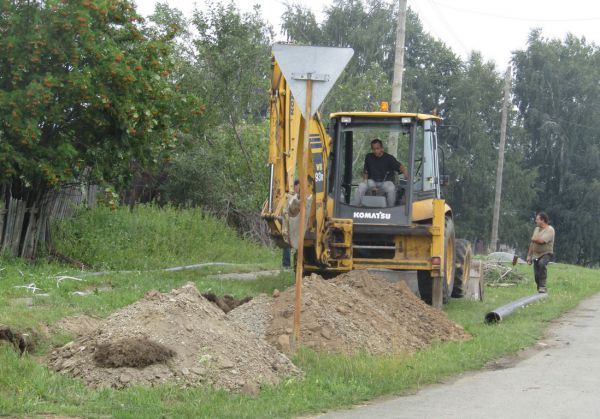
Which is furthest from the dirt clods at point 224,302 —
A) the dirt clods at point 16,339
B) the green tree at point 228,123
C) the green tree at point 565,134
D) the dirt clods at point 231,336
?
the green tree at point 565,134

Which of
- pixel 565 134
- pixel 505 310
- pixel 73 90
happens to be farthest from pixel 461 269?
Answer: pixel 565 134

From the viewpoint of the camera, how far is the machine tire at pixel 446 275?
1659 cm

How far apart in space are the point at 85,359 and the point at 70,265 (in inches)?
421

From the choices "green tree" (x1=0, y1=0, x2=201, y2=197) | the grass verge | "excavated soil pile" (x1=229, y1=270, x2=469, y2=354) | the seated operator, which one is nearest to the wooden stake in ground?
"excavated soil pile" (x1=229, y1=270, x2=469, y2=354)

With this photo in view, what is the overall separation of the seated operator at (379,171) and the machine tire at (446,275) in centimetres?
130

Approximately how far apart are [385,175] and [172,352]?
330 inches

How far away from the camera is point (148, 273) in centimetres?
1838

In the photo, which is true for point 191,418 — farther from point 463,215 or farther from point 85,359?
point 463,215

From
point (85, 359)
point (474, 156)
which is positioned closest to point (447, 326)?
point (85, 359)

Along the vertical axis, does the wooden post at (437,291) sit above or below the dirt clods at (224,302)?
below

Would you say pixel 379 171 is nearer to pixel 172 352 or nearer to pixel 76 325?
pixel 76 325

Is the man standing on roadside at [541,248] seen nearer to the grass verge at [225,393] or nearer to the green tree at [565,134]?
the grass verge at [225,393]

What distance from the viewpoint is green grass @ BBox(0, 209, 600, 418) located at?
26.4 ft

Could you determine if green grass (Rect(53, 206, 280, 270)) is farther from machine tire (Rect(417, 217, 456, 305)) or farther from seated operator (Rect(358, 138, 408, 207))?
machine tire (Rect(417, 217, 456, 305))
